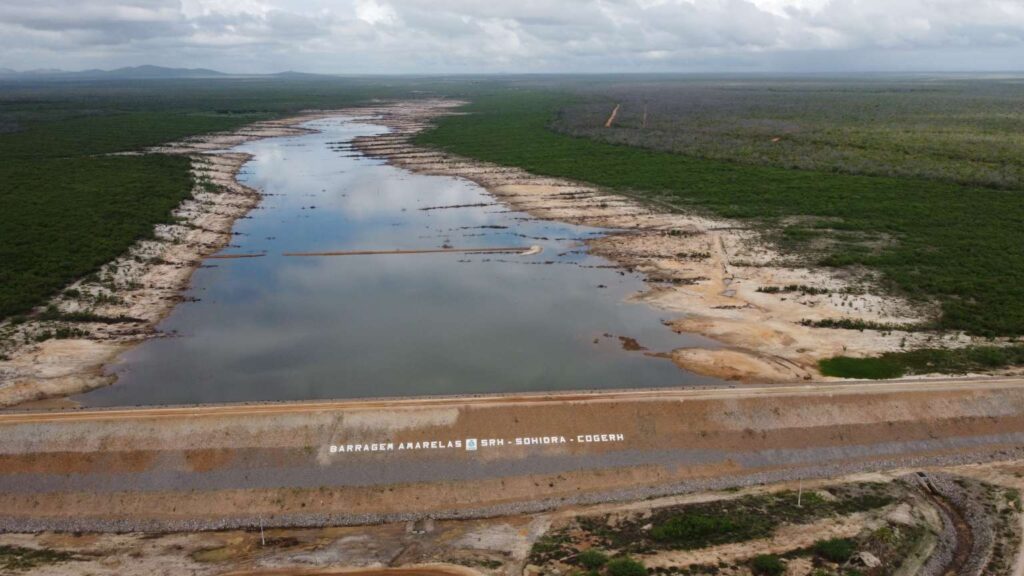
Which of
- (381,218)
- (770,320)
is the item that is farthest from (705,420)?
(381,218)

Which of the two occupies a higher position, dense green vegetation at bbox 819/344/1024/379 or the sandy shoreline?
the sandy shoreline

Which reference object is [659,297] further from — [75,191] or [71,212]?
[75,191]

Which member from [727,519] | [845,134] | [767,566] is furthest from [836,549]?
[845,134]

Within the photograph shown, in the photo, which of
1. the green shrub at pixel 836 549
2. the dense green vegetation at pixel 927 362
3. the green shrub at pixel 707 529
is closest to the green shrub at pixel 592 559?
the green shrub at pixel 707 529

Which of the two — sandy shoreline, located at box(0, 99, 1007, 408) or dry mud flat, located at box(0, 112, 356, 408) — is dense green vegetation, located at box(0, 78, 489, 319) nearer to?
dry mud flat, located at box(0, 112, 356, 408)

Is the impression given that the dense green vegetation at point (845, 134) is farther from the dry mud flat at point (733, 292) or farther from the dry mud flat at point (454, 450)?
the dry mud flat at point (454, 450)

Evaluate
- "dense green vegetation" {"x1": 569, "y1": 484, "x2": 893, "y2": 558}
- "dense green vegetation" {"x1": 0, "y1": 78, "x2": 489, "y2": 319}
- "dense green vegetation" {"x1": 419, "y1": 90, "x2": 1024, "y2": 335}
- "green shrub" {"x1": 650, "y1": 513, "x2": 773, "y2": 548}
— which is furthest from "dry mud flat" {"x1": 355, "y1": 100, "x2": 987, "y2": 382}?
"dense green vegetation" {"x1": 0, "y1": 78, "x2": 489, "y2": 319}

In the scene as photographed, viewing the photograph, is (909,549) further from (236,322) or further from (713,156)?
(713,156)
